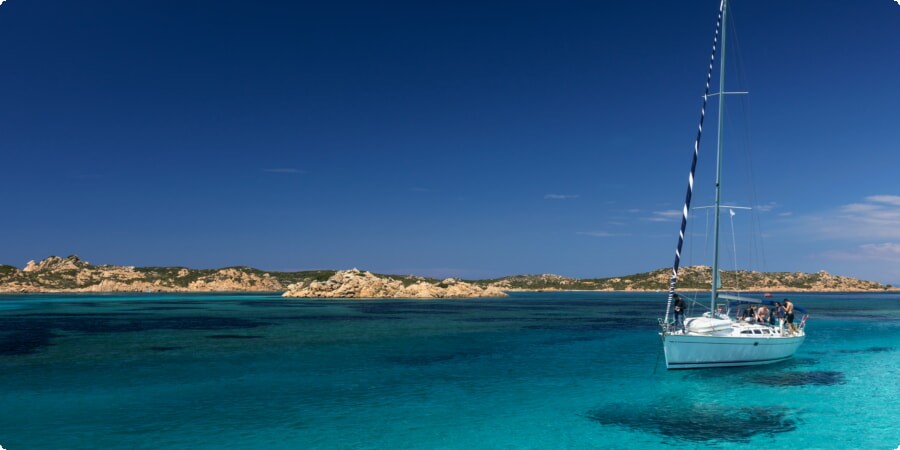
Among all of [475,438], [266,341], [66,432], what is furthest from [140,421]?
[266,341]

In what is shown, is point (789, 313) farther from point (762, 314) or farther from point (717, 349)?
point (717, 349)

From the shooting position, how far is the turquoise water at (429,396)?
67.3 ft

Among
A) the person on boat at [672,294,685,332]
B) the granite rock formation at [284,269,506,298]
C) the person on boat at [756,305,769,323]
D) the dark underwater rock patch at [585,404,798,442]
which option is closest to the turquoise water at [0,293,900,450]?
the dark underwater rock patch at [585,404,798,442]

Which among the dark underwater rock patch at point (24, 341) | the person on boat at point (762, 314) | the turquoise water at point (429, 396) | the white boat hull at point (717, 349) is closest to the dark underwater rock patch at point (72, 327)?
the dark underwater rock patch at point (24, 341)

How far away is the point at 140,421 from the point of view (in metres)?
22.3

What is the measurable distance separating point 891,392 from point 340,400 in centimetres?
2803

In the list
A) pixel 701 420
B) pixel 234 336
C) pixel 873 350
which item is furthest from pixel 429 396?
pixel 873 350

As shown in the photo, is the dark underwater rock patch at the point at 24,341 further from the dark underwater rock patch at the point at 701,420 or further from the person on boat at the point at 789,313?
the person on boat at the point at 789,313

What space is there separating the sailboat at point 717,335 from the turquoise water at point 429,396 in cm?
87

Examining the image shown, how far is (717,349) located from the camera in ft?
108

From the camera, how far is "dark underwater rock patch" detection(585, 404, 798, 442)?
20.9 meters

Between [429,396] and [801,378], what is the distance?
22.0 m

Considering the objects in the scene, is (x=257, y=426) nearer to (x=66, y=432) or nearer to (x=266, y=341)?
(x=66, y=432)

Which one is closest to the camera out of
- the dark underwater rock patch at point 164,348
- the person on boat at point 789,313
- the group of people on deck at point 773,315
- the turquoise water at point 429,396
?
the turquoise water at point 429,396
